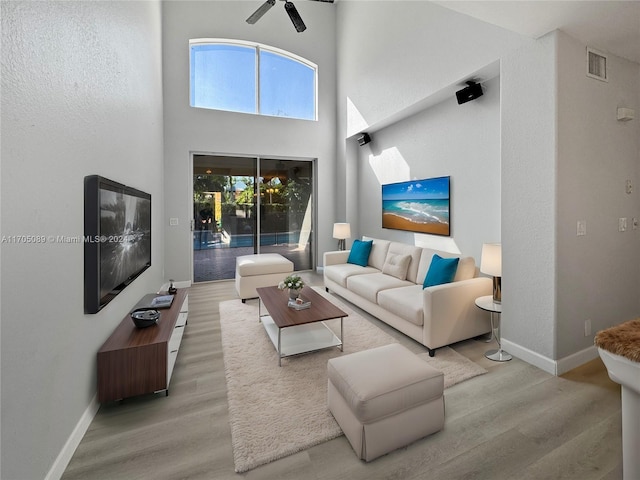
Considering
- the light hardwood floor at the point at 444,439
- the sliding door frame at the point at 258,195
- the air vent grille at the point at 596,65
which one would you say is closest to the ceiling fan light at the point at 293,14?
the sliding door frame at the point at 258,195

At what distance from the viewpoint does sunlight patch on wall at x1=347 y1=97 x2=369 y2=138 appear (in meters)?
5.29

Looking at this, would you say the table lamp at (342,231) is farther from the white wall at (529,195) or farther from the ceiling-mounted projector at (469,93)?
the white wall at (529,195)

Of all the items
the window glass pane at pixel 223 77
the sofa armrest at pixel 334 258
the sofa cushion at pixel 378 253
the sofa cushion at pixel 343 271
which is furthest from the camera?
the window glass pane at pixel 223 77

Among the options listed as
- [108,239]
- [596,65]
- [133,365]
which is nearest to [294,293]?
[133,365]

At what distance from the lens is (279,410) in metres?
1.96

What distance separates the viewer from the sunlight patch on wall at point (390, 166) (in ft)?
15.4

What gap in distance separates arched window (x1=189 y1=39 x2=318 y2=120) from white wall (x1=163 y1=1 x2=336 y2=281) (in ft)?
0.55

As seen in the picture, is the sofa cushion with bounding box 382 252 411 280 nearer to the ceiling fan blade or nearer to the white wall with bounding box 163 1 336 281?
the white wall with bounding box 163 1 336 281

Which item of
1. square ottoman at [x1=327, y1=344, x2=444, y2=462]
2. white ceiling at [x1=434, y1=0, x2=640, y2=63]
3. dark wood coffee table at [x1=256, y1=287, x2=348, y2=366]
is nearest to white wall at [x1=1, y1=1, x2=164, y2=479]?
dark wood coffee table at [x1=256, y1=287, x2=348, y2=366]

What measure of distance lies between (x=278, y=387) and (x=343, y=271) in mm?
2366

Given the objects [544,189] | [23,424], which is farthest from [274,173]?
[23,424]

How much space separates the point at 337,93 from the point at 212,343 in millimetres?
5567

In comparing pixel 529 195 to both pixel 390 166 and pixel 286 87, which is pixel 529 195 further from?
pixel 286 87

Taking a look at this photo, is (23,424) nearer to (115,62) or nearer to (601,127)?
(115,62)
